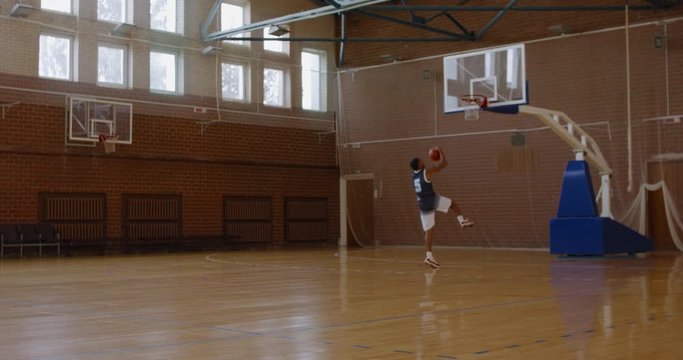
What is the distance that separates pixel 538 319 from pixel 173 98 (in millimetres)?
16721

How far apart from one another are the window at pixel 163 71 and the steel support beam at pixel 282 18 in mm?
1065

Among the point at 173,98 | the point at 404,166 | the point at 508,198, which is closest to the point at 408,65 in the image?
the point at 404,166

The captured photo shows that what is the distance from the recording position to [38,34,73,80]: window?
1889 centimetres

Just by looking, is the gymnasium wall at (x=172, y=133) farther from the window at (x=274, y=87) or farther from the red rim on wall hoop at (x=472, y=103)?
the red rim on wall hoop at (x=472, y=103)

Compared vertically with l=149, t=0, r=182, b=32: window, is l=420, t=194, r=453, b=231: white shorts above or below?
below

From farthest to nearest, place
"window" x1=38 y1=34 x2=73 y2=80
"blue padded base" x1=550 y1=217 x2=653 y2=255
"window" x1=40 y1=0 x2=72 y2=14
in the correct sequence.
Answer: "window" x1=40 y1=0 x2=72 y2=14, "window" x1=38 y1=34 x2=73 y2=80, "blue padded base" x1=550 y1=217 x2=653 y2=255

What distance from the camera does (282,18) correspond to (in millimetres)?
19812

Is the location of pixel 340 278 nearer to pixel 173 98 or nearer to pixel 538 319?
pixel 538 319

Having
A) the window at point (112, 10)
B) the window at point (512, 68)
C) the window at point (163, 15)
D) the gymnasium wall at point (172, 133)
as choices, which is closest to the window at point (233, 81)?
the gymnasium wall at point (172, 133)

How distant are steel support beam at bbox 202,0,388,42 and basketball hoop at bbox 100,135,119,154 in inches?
150

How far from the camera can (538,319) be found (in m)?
5.60

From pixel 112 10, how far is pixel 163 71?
195 centimetres

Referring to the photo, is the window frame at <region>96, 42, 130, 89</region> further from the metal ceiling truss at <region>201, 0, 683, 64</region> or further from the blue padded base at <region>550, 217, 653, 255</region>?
the blue padded base at <region>550, 217, 653, 255</region>

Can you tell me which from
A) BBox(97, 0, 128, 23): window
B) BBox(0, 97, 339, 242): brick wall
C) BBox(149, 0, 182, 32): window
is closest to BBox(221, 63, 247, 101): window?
BBox(0, 97, 339, 242): brick wall
